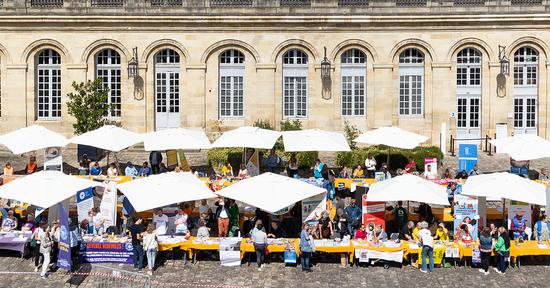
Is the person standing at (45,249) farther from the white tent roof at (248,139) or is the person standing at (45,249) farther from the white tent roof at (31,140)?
the white tent roof at (248,139)

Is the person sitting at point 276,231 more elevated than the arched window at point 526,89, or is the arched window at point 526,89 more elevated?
the arched window at point 526,89

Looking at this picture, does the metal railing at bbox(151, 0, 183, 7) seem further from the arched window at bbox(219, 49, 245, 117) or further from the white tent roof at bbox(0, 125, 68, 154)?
the white tent roof at bbox(0, 125, 68, 154)

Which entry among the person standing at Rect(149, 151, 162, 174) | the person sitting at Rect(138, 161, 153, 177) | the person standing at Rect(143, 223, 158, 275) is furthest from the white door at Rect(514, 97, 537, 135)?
the person standing at Rect(143, 223, 158, 275)

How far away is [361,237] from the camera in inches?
758

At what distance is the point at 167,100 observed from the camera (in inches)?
1350

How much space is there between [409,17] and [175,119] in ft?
37.7

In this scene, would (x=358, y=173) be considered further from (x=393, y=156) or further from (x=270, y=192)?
(x=270, y=192)

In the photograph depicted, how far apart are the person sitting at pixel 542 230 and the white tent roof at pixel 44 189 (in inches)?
467

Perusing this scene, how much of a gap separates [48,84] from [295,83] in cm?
1125

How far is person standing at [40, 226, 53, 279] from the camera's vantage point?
1758 centimetres

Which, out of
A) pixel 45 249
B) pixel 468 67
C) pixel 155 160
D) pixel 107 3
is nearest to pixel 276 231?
pixel 45 249

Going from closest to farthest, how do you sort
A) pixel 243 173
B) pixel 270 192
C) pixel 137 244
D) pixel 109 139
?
Answer: pixel 137 244
pixel 270 192
pixel 243 173
pixel 109 139

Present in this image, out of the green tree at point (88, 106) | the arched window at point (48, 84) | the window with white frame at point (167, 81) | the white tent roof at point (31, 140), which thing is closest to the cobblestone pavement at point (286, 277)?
the white tent roof at point (31, 140)

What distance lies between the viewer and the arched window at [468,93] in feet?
111
